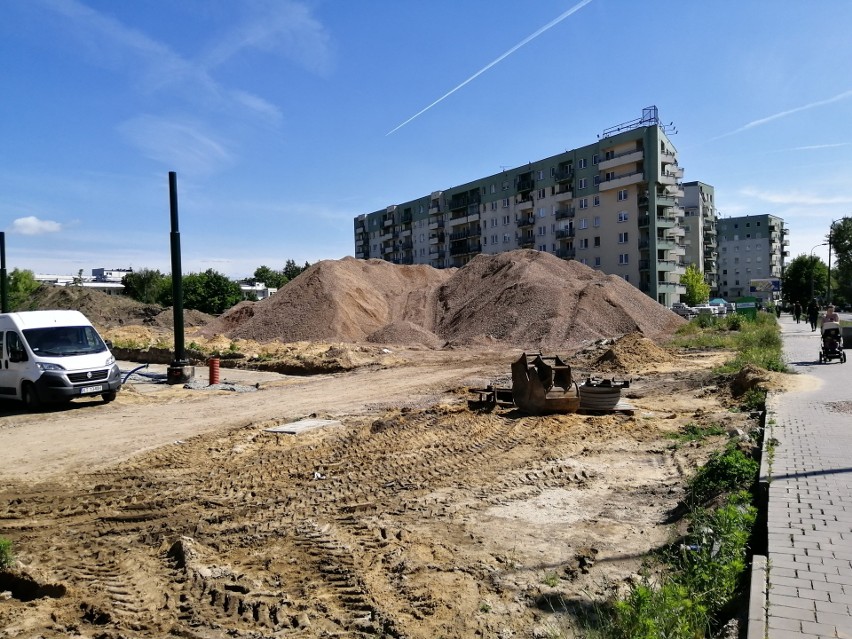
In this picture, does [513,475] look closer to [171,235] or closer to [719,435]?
[719,435]

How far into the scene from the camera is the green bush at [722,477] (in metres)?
6.49

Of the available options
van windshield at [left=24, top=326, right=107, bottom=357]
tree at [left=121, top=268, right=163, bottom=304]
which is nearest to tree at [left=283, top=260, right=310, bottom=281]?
tree at [left=121, top=268, right=163, bottom=304]

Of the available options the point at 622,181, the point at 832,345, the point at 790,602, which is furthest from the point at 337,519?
the point at 622,181

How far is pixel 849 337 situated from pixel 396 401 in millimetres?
17644

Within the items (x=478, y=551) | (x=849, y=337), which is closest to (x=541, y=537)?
(x=478, y=551)

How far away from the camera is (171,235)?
65.1ft

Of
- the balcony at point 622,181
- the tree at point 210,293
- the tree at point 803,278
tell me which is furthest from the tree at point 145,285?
the tree at point 803,278

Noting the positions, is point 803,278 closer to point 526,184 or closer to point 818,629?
point 526,184

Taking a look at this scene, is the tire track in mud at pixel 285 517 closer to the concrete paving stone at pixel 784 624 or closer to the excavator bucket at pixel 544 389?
the excavator bucket at pixel 544 389

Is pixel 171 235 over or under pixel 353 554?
over

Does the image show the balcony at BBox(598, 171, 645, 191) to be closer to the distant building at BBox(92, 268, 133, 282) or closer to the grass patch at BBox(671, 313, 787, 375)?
the grass patch at BBox(671, 313, 787, 375)

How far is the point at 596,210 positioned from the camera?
225ft

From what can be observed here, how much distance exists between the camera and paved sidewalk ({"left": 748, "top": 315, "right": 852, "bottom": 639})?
3.62 m

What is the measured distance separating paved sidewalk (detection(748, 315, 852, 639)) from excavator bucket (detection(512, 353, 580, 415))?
355cm
